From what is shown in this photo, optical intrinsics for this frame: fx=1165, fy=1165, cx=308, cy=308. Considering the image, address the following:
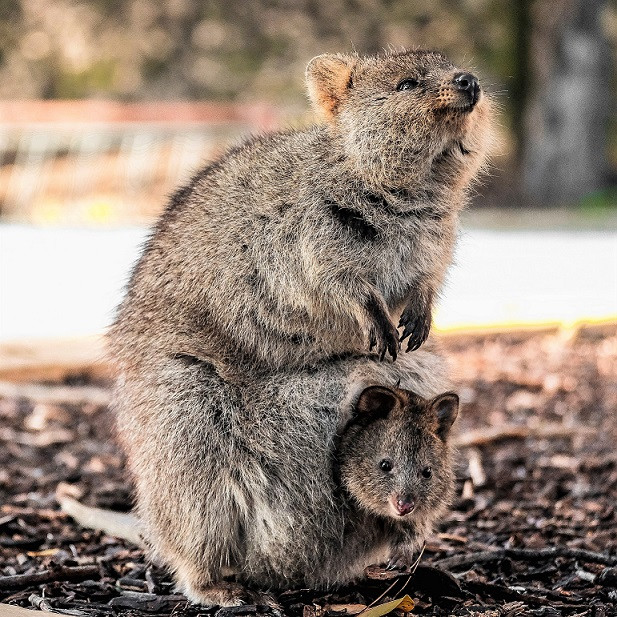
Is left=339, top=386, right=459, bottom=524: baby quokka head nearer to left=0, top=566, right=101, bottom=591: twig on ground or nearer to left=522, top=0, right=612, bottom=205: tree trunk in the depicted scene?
left=0, top=566, right=101, bottom=591: twig on ground

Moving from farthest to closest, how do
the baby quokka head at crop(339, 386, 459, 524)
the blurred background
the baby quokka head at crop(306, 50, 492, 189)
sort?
the blurred background, the baby quokka head at crop(306, 50, 492, 189), the baby quokka head at crop(339, 386, 459, 524)

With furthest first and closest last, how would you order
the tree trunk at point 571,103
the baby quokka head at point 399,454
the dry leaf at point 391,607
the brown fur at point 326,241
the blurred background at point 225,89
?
1. the tree trunk at point 571,103
2. the blurred background at point 225,89
3. the brown fur at point 326,241
4. the baby quokka head at point 399,454
5. the dry leaf at point 391,607

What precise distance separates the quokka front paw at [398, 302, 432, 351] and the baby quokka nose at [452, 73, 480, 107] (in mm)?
794

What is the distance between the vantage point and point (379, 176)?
4.27 m

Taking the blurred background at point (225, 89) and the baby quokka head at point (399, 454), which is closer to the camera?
the baby quokka head at point (399, 454)

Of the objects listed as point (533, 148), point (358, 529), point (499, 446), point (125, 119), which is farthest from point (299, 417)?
point (533, 148)

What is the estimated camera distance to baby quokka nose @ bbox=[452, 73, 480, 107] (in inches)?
169

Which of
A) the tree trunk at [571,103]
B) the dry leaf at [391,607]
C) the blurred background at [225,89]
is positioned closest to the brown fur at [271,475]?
the dry leaf at [391,607]

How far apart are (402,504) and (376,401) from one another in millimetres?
372

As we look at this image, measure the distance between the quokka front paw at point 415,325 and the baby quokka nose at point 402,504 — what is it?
61cm

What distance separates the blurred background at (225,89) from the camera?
16.1 metres

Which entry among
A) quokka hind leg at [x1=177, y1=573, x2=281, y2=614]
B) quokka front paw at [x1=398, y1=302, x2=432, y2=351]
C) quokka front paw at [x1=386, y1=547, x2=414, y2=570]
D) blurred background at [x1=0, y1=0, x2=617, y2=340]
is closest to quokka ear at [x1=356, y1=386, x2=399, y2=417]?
quokka front paw at [x1=398, y1=302, x2=432, y2=351]

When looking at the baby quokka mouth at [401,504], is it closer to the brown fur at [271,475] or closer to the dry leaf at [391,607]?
the brown fur at [271,475]

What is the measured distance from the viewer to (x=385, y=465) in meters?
3.97
